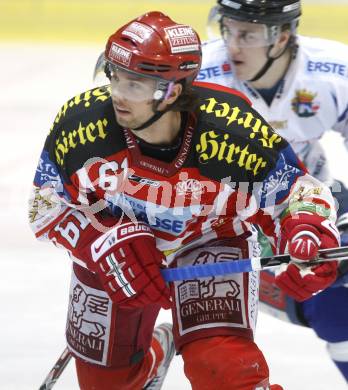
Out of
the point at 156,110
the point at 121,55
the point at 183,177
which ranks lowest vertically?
the point at 183,177

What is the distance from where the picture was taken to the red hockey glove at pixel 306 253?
109 inches

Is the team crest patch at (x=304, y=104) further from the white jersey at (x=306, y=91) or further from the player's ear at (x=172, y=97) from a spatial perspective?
the player's ear at (x=172, y=97)

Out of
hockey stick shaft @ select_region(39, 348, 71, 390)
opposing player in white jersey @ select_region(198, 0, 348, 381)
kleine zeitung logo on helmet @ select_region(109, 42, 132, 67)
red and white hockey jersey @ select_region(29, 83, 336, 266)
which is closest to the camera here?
kleine zeitung logo on helmet @ select_region(109, 42, 132, 67)

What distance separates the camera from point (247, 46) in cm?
373

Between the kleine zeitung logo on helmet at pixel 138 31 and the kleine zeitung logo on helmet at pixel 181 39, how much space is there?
0.17ft

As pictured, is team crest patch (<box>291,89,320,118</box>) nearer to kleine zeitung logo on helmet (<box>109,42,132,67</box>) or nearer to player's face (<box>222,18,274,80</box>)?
player's face (<box>222,18,274,80</box>)

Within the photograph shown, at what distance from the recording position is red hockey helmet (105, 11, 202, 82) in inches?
107

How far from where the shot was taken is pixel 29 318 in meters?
3.98

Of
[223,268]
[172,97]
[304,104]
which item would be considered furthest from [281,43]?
[223,268]

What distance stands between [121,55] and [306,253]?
686mm

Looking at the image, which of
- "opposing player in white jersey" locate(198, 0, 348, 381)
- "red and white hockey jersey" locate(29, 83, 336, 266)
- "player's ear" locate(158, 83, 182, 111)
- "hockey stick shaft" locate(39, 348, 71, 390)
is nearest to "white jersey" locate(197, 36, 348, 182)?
"opposing player in white jersey" locate(198, 0, 348, 381)

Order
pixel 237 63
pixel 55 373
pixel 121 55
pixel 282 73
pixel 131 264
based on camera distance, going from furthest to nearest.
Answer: pixel 282 73 < pixel 237 63 < pixel 55 373 < pixel 131 264 < pixel 121 55

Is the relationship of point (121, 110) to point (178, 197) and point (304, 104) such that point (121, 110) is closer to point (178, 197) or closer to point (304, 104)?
point (178, 197)

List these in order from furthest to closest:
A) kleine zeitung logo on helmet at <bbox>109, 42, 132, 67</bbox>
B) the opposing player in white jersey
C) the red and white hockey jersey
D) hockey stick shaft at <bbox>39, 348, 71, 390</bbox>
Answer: the opposing player in white jersey → hockey stick shaft at <bbox>39, 348, 71, 390</bbox> → the red and white hockey jersey → kleine zeitung logo on helmet at <bbox>109, 42, 132, 67</bbox>
